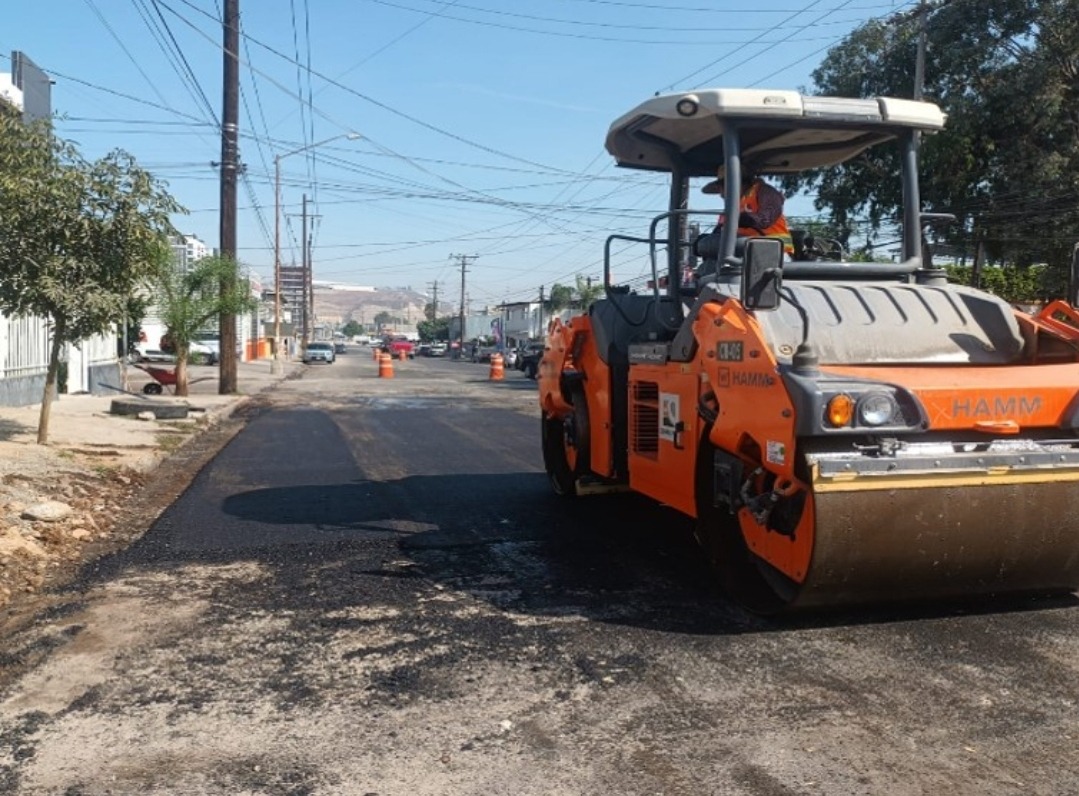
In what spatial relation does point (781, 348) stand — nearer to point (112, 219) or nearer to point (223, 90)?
point (112, 219)

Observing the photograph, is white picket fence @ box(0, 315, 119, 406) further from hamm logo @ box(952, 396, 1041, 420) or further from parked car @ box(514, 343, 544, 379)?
parked car @ box(514, 343, 544, 379)

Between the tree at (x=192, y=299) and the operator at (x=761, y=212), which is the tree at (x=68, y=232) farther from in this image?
the tree at (x=192, y=299)

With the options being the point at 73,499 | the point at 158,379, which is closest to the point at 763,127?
the point at 73,499

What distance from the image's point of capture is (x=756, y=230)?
5961mm

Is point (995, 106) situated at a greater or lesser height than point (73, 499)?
greater

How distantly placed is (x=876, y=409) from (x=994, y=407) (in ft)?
2.05

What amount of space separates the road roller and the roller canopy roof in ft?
0.05

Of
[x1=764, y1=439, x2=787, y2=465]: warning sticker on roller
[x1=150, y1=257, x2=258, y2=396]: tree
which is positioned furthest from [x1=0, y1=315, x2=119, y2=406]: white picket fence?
[x1=764, y1=439, x2=787, y2=465]: warning sticker on roller

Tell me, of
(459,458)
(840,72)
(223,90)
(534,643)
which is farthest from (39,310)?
(840,72)

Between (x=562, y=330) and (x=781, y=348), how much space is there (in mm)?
3221

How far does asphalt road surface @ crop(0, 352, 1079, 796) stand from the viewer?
11.1ft

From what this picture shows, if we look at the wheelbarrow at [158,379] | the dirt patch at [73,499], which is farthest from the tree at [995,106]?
the wheelbarrow at [158,379]

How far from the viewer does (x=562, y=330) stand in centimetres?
791

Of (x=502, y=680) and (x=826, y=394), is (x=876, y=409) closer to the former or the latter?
(x=826, y=394)
